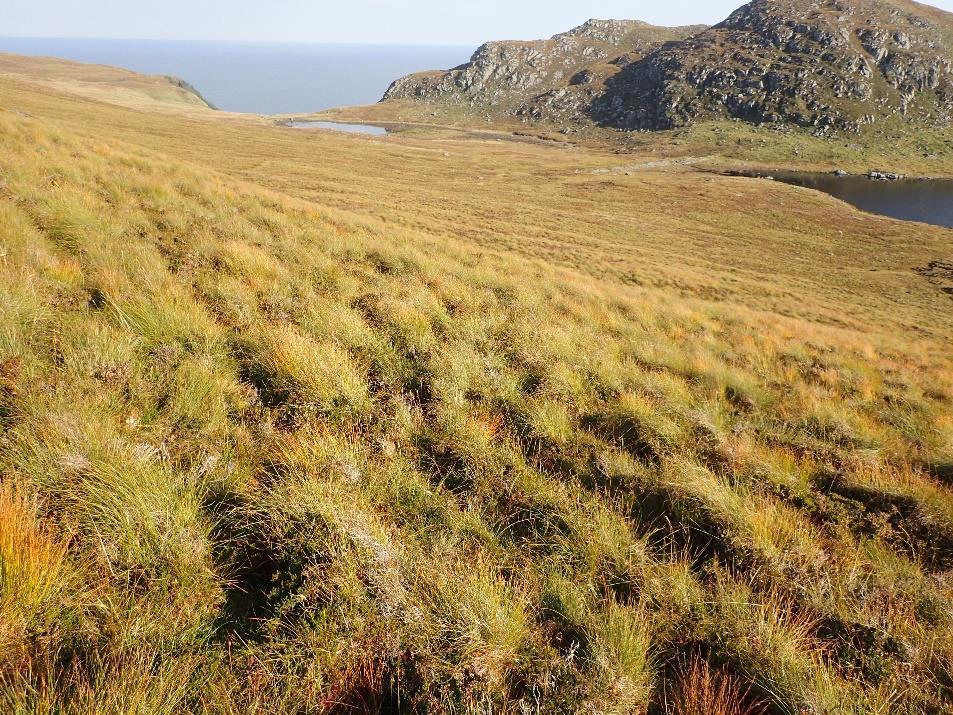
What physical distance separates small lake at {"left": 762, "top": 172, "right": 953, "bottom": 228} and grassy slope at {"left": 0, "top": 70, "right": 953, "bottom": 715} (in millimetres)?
80795

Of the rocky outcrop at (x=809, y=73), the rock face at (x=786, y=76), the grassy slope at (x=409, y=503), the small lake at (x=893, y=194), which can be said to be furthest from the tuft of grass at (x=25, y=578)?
the rock face at (x=786, y=76)

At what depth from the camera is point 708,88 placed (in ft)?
457

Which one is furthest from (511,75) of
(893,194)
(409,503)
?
(409,503)

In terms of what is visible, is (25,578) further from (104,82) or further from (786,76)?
(104,82)

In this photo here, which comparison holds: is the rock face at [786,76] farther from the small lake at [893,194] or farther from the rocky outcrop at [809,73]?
the small lake at [893,194]

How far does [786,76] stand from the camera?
13112 centimetres

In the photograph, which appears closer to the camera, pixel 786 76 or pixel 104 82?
pixel 786 76

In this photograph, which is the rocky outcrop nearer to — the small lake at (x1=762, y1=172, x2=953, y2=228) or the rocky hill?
the rocky hill

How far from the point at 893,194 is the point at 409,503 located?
106595 mm

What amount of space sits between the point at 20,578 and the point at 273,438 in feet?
5.10

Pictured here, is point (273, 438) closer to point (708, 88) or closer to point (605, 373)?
point (605, 373)

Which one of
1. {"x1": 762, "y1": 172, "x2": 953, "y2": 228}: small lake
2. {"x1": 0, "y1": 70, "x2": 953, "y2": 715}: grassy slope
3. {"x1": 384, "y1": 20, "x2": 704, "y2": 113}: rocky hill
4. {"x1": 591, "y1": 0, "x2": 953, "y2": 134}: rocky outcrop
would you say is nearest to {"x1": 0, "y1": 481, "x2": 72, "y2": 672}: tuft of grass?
{"x1": 0, "y1": 70, "x2": 953, "y2": 715}: grassy slope

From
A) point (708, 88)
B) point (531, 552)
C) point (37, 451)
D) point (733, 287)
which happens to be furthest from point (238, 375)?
point (708, 88)

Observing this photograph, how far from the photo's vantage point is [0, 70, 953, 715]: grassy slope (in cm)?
200
